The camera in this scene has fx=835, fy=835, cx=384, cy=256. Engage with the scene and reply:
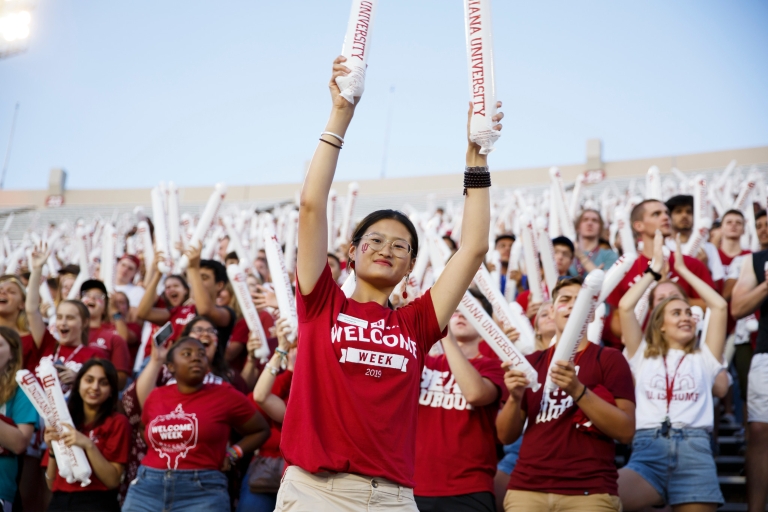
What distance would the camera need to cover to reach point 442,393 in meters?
4.43

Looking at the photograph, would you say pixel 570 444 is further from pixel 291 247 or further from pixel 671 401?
pixel 291 247

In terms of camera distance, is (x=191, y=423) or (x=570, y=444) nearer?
(x=570, y=444)

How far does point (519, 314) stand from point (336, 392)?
3170 millimetres

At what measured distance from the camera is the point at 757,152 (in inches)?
845

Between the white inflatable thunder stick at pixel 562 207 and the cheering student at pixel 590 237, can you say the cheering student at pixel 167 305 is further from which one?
the white inflatable thunder stick at pixel 562 207

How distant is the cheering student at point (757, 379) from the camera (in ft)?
16.2

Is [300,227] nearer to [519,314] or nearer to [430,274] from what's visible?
[519,314]

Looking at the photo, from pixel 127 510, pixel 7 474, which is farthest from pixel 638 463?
pixel 7 474

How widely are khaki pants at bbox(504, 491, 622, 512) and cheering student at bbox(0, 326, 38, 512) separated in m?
3.05

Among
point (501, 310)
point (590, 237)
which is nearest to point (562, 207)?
point (590, 237)

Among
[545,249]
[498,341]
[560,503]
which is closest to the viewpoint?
[560,503]

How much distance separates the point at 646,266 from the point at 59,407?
162 inches

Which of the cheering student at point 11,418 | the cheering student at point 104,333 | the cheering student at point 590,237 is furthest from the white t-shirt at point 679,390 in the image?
the cheering student at point 11,418

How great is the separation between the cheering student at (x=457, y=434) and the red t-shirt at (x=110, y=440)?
208 cm
